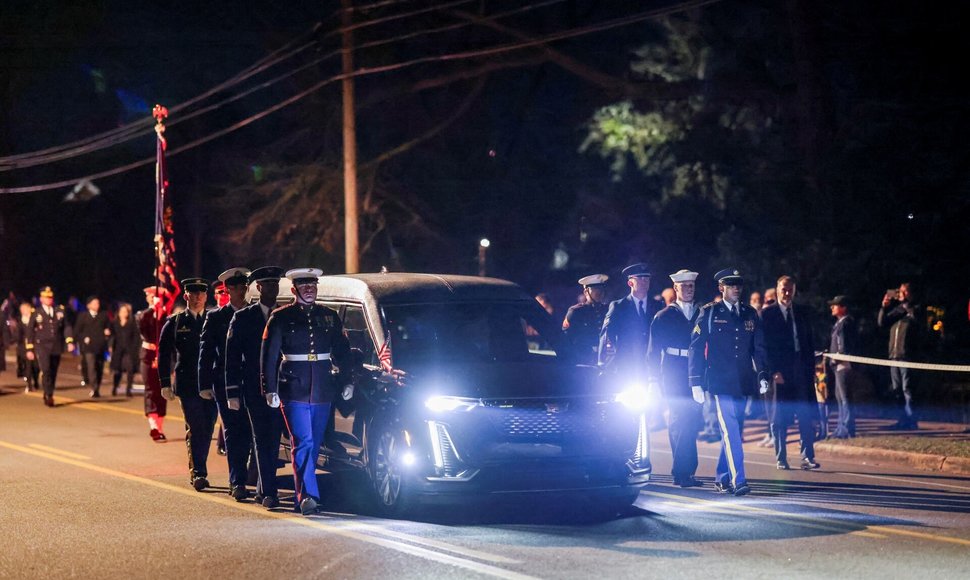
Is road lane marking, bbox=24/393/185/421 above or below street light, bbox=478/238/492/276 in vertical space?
below

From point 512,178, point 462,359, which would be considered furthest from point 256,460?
point 512,178

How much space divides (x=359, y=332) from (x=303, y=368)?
2.81 ft

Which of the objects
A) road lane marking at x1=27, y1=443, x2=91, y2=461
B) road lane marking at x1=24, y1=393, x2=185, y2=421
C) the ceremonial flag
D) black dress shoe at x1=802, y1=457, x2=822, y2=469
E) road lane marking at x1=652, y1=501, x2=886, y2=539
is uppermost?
the ceremonial flag

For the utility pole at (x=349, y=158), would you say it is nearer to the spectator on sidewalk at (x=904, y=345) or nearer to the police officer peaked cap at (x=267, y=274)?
the spectator on sidewalk at (x=904, y=345)

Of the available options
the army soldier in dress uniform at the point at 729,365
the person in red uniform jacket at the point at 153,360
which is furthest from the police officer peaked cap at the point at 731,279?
the person in red uniform jacket at the point at 153,360

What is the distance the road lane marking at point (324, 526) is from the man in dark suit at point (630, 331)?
3.59 m

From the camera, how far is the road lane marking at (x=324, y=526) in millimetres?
8586

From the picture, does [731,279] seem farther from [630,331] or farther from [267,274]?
[267,274]

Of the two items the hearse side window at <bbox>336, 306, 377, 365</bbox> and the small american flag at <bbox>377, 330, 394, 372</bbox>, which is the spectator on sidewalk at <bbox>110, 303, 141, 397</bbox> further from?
the small american flag at <bbox>377, 330, 394, 372</bbox>

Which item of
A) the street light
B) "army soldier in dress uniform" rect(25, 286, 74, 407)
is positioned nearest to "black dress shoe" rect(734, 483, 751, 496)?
"army soldier in dress uniform" rect(25, 286, 74, 407)

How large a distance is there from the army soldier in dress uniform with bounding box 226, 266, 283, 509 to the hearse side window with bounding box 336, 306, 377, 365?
0.63m

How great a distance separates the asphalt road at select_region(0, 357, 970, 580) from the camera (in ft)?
28.5

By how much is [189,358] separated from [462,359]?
11.2ft

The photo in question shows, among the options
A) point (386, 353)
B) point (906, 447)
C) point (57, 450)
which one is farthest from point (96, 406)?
point (906, 447)
